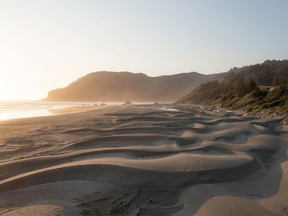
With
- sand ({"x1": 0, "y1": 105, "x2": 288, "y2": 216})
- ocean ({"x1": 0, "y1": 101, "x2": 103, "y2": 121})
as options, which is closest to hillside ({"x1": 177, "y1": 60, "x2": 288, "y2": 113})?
sand ({"x1": 0, "y1": 105, "x2": 288, "y2": 216})

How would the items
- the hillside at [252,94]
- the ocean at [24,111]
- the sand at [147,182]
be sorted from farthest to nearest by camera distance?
the ocean at [24,111]
the hillside at [252,94]
the sand at [147,182]

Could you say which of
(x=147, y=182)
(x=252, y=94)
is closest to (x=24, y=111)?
(x=252, y=94)

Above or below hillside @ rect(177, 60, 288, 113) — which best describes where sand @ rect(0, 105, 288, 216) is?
below

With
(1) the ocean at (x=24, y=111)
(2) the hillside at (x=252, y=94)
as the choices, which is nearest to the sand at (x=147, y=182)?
(2) the hillside at (x=252, y=94)

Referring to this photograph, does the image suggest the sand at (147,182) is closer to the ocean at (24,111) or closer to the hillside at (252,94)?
the hillside at (252,94)

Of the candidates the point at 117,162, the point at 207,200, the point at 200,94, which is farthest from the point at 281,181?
the point at 200,94

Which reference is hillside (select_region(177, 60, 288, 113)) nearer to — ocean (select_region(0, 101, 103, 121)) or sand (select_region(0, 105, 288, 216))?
sand (select_region(0, 105, 288, 216))

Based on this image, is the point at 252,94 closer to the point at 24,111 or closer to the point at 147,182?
the point at 24,111

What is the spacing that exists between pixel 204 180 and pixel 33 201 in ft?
12.1

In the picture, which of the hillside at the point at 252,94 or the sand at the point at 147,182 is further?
the hillside at the point at 252,94

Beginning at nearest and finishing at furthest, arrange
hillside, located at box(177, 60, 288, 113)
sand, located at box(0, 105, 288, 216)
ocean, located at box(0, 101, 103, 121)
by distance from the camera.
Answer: sand, located at box(0, 105, 288, 216) < hillside, located at box(177, 60, 288, 113) < ocean, located at box(0, 101, 103, 121)

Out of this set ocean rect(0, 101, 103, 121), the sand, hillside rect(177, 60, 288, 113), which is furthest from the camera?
ocean rect(0, 101, 103, 121)

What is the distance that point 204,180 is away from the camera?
711cm

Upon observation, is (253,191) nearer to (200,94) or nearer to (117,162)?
(117,162)
